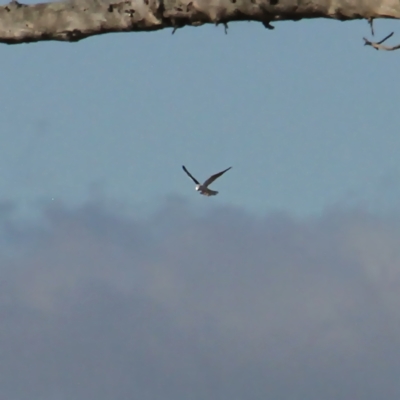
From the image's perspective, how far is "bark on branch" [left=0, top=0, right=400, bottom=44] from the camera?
8.98 meters

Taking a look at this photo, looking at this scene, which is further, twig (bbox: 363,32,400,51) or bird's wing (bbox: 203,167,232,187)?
bird's wing (bbox: 203,167,232,187)

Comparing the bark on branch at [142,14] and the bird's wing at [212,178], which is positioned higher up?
the bark on branch at [142,14]

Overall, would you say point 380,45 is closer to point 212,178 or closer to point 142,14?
point 142,14

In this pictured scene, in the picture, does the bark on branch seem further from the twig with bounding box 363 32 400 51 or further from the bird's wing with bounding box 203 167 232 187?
the bird's wing with bounding box 203 167 232 187

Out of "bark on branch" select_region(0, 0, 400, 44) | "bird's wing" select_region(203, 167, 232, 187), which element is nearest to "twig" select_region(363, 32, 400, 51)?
"bark on branch" select_region(0, 0, 400, 44)

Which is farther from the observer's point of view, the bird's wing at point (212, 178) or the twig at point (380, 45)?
the bird's wing at point (212, 178)

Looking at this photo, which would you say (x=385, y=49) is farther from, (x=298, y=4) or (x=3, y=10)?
(x=3, y=10)

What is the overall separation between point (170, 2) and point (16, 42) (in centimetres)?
133

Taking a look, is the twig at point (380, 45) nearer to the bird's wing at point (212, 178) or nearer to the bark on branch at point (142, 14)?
the bark on branch at point (142, 14)

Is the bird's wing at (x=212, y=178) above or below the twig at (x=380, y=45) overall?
below

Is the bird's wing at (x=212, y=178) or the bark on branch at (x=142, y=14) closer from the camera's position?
the bark on branch at (x=142, y=14)

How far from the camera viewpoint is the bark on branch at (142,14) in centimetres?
898

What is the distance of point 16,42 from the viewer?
9805 mm

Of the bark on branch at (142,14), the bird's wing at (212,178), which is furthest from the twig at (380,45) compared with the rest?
the bird's wing at (212,178)
